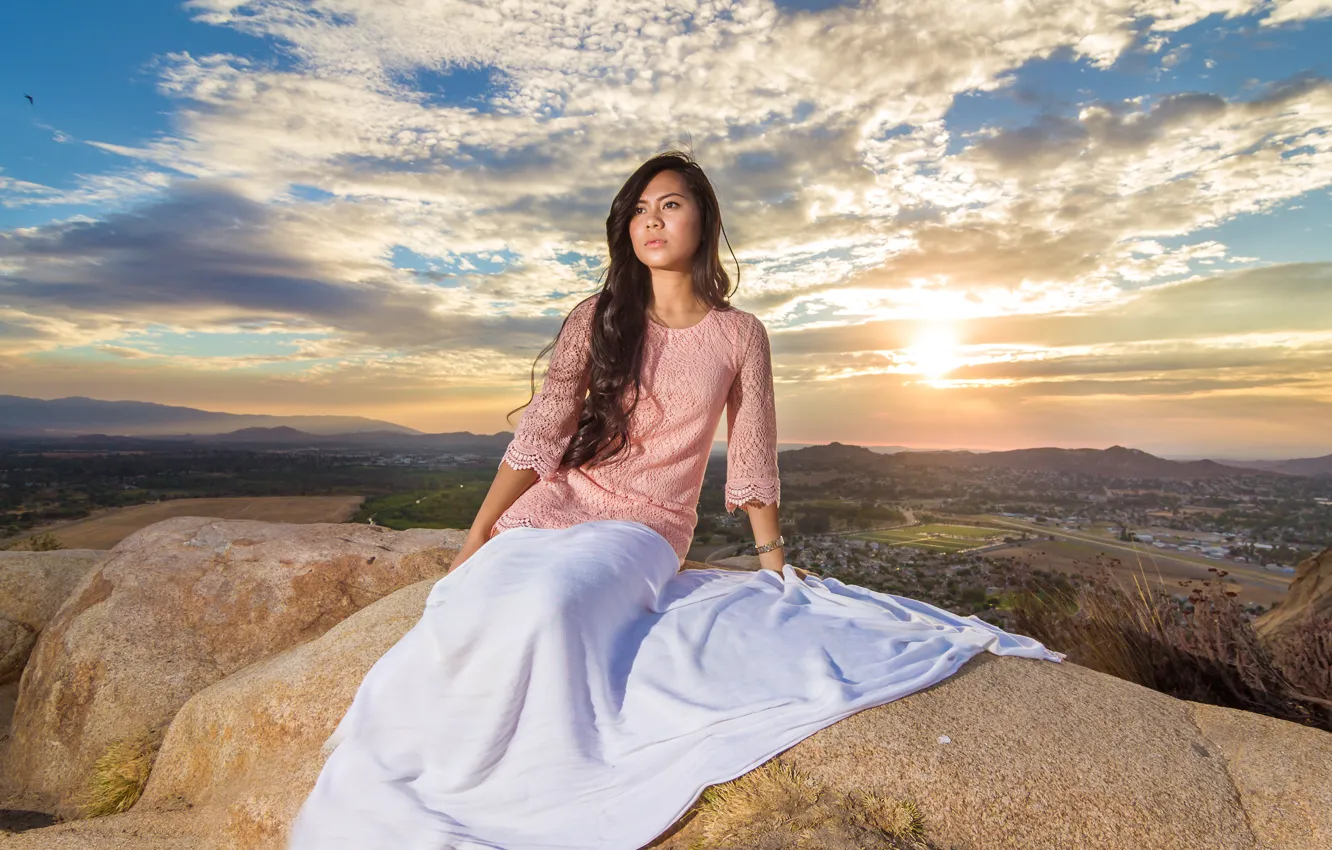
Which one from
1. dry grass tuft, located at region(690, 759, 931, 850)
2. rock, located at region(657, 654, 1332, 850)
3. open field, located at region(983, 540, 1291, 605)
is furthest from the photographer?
open field, located at region(983, 540, 1291, 605)

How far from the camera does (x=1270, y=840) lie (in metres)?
3.17

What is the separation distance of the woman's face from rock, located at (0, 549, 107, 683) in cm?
617

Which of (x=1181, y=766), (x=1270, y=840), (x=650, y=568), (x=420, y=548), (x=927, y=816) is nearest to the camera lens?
(x=927, y=816)

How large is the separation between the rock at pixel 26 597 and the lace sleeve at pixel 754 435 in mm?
6198

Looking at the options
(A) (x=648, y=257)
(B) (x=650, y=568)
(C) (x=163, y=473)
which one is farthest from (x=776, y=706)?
(C) (x=163, y=473)

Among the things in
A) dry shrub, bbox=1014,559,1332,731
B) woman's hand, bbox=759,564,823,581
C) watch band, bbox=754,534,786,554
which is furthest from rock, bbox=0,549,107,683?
dry shrub, bbox=1014,559,1332,731

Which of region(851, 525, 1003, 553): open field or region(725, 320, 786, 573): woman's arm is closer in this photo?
region(725, 320, 786, 573): woman's arm

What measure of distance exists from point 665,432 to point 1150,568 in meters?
4.58

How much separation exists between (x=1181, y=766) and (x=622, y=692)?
2251mm

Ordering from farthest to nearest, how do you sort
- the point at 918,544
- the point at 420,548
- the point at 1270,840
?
the point at 918,544 < the point at 420,548 < the point at 1270,840

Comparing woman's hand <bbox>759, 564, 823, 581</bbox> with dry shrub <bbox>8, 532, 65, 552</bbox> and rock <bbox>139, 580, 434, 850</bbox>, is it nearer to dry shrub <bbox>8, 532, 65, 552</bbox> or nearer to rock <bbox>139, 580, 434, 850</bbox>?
rock <bbox>139, 580, 434, 850</bbox>

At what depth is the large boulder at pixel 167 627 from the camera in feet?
19.2

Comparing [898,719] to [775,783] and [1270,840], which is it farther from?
[1270,840]

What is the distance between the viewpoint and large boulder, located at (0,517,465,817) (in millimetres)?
5844
